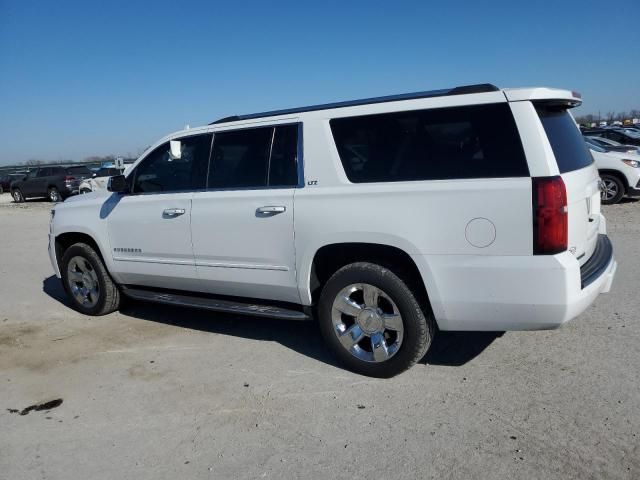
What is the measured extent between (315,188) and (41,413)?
2511 millimetres

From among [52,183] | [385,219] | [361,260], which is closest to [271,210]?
[361,260]

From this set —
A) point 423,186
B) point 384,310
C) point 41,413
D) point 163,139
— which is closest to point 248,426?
point 384,310

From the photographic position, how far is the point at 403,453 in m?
2.94

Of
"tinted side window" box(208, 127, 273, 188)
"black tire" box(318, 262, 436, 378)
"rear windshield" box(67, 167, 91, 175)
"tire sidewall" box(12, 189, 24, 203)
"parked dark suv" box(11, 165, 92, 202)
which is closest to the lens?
"black tire" box(318, 262, 436, 378)

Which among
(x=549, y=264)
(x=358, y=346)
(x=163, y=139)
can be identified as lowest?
(x=358, y=346)

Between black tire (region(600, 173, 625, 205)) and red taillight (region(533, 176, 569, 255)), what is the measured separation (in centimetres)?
1049

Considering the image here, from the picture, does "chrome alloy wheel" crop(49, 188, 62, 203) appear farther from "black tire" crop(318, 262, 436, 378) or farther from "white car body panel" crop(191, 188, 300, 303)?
"black tire" crop(318, 262, 436, 378)

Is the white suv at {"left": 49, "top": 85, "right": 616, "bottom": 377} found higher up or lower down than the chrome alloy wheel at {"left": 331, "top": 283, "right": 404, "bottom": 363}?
higher up

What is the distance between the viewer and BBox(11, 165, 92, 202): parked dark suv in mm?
24281

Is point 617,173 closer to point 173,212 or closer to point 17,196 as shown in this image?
point 173,212

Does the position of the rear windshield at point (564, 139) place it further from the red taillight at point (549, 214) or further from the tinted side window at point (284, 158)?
the tinted side window at point (284, 158)

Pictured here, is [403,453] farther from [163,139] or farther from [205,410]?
[163,139]

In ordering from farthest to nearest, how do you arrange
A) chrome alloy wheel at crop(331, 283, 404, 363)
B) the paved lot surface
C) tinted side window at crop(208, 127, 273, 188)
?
1. tinted side window at crop(208, 127, 273, 188)
2. chrome alloy wheel at crop(331, 283, 404, 363)
3. the paved lot surface

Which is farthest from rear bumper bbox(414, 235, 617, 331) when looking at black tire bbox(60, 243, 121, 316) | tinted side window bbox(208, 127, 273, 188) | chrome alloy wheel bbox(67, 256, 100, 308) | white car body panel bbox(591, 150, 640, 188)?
white car body panel bbox(591, 150, 640, 188)
